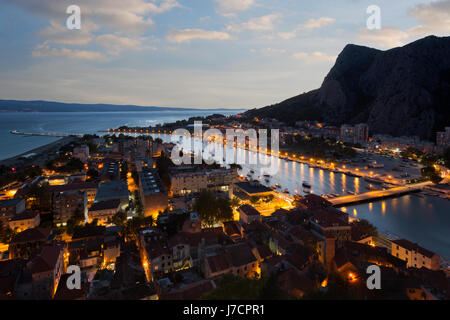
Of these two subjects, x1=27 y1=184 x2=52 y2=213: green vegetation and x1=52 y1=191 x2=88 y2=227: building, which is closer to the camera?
x1=52 y1=191 x2=88 y2=227: building

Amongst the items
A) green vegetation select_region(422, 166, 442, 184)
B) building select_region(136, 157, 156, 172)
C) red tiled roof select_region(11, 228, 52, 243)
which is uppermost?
building select_region(136, 157, 156, 172)

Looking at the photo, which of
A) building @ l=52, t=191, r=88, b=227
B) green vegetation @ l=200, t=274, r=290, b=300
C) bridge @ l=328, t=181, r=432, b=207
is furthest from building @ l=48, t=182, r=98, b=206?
bridge @ l=328, t=181, r=432, b=207

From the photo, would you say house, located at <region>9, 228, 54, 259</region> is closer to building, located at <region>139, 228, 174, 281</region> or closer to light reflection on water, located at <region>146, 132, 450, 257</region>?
building, located at <region>139, 228, 174, 281</region>

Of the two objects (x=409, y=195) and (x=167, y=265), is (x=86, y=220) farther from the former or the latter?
(x=409, y=195)

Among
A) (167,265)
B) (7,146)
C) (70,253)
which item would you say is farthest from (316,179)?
(7,146)

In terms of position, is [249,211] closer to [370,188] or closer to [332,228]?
[332,228]
